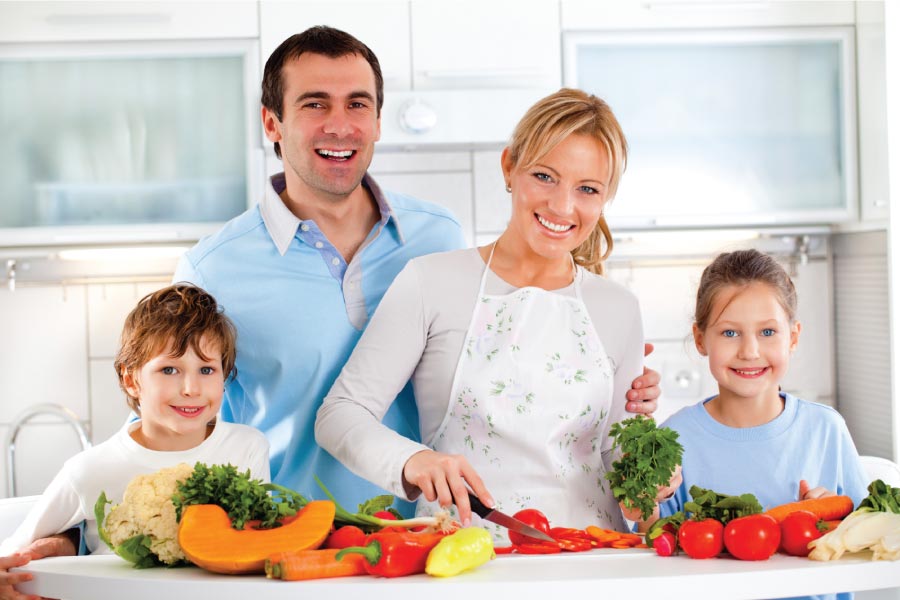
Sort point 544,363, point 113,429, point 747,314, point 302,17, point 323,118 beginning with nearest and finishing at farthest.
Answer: point 544,363, point 747,314, point 323,118, point 302,17, point 113,429

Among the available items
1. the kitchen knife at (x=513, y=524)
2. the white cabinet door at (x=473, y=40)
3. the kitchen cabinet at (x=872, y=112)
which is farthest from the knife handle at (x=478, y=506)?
the kitchen cabinet at (x=872, y=112)

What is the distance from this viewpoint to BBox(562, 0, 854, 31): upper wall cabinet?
274cm

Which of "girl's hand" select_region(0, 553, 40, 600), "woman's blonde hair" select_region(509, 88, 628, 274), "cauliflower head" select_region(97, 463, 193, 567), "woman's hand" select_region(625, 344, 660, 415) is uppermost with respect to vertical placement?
"woman's blonde hair" select_region(509, 88, 628, 274)

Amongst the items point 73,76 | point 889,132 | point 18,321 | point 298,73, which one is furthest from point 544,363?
point 18,321

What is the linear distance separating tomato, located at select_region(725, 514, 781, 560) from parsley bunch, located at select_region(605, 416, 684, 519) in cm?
17

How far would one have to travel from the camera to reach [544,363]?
150 cm

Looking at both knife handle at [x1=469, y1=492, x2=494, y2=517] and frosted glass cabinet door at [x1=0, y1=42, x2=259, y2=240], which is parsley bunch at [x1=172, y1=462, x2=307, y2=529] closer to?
knife handle at [x1=469, y1=492, x2=494, y2=517]

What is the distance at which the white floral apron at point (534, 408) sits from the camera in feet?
4.81

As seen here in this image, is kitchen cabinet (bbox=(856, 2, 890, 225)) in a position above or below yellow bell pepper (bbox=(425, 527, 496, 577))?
above

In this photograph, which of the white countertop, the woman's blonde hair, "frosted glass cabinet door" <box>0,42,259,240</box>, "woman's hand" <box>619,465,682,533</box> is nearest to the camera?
the white countertop

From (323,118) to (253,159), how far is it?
109cm

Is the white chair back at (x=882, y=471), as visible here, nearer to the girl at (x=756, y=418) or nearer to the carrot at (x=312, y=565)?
the girl at (x=756, y=418)

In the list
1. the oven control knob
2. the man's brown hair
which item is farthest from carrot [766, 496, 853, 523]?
the oven control knob

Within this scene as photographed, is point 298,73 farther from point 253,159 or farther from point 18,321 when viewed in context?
point 18,321
